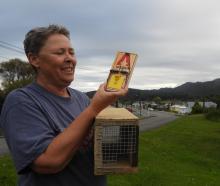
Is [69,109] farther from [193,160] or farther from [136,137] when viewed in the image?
[193,160]

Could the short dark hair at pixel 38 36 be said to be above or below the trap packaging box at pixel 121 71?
above

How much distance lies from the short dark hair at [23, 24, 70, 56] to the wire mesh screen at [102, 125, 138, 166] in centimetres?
64

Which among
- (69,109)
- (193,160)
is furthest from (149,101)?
(69,109)

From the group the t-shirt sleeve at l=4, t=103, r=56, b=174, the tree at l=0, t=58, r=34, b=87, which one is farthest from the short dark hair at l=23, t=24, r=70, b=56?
the tree at l=0, t=58, r=34, b=87

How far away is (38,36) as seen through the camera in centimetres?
290

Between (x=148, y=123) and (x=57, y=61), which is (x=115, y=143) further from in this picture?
(x=148, y=123)

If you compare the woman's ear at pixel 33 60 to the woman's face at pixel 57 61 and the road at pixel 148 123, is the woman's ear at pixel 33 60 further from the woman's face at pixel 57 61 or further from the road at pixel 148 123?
the road at pixel 148 123

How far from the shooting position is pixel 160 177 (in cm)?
1098

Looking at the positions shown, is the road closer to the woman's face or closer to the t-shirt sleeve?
the woman's face

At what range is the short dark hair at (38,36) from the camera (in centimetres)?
289

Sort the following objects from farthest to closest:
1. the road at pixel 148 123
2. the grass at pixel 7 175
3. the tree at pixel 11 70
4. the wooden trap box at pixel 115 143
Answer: the tree at pixel 11 70
the road at pixel 148 123
the grass at pixel 7 175
the wooden trap box at pixel 115 143

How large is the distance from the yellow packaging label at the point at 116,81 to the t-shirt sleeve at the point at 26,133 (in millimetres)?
426

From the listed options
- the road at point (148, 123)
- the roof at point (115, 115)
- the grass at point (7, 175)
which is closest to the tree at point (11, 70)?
the road at point (148, 123)

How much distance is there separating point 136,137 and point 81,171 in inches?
15.2
